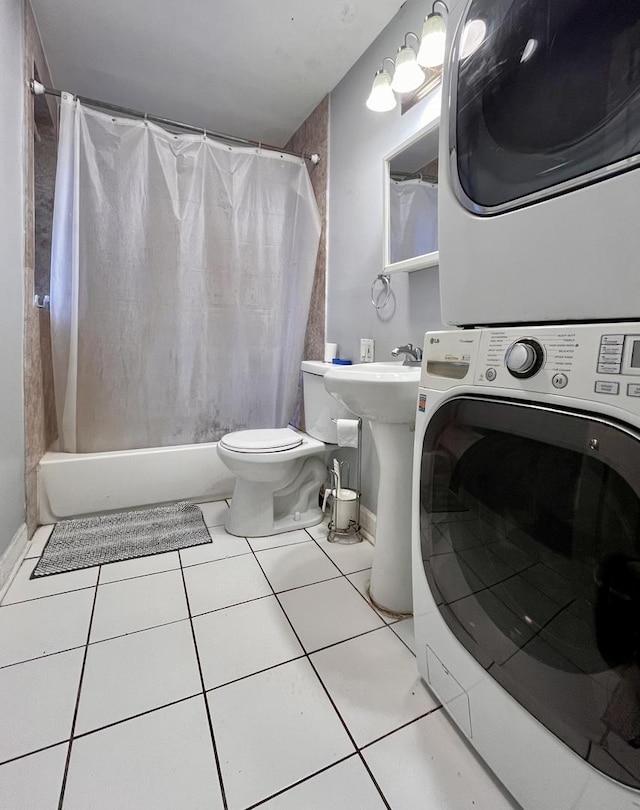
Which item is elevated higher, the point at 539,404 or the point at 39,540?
the point at 539,404

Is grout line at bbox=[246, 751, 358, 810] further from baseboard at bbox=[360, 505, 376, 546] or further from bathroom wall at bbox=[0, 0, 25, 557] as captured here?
bathroom wall at bbox=[0, 0, 25, 557]

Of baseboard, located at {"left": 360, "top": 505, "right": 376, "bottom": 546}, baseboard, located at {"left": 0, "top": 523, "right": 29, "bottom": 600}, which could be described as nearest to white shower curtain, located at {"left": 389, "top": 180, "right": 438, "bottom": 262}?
baseboard, located at {"left": 360, "top": 505, "right": 376, "bottom": 546}

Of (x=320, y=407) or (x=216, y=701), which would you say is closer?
(x=216, y=701)

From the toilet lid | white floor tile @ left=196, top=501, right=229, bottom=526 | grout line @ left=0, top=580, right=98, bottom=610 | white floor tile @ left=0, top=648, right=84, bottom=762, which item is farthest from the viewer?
white floor tile @ left=196, top=501, right=229, bottom=526

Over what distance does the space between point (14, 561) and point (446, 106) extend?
77.2 inches

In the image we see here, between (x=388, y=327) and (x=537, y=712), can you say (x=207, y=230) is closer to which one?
(x=388, y=327)

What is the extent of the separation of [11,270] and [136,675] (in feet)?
4.61

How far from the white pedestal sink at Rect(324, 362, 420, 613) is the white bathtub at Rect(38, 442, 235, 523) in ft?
3.56

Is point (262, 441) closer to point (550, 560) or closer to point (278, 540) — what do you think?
point (278, 540)

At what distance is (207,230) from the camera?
1894mm

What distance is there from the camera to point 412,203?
1414mm

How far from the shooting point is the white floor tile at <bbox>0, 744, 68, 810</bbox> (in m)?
0.69

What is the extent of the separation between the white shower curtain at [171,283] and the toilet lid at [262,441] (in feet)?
1.28

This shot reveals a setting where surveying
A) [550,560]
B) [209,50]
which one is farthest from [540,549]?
[209,50]
